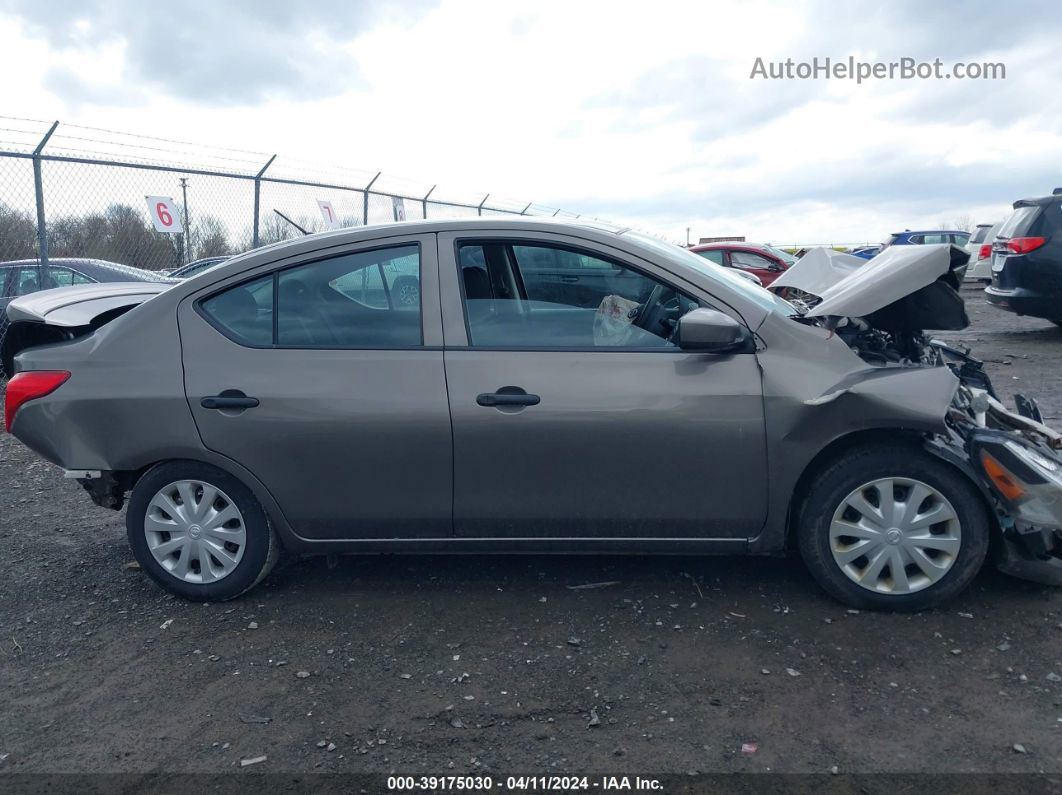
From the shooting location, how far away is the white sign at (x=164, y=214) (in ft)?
34.5

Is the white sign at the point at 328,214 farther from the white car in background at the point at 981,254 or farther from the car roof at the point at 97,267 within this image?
the white car in background at the point at 981,254

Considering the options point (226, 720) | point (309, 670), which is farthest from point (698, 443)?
point (226, 720)

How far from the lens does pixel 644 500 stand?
3.80m

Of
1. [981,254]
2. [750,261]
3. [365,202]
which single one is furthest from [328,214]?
[981,254]

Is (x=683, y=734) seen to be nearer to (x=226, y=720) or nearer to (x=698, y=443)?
(x=698, y=443)

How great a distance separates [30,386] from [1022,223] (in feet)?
38.4

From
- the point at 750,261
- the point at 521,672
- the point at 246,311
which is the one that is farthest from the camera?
the point at 750,261

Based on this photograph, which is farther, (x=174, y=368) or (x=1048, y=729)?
(x=174, y=368)

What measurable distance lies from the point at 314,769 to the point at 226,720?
49 centimetres

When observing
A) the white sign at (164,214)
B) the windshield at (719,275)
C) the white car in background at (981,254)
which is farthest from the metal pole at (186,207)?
the white car in background at (981,254)

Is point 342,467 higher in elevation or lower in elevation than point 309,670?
higher

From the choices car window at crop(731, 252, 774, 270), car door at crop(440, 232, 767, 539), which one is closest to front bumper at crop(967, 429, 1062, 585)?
car door at crop(440, 232, 767, 539)

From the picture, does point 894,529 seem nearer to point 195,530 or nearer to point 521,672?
point 521,672

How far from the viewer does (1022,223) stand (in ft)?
38.7
